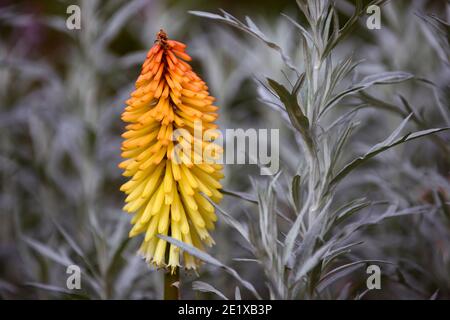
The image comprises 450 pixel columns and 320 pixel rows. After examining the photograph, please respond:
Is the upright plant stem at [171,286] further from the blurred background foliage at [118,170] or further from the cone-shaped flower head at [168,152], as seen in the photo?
the blurred background foliage at [118,170]

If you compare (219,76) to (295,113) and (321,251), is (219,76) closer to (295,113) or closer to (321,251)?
(295,113)

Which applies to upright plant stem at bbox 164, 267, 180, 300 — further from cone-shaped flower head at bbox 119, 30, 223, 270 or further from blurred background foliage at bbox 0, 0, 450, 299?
blurred background foliage at bbox 0, 0, 450, 299

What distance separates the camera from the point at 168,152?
1.85m

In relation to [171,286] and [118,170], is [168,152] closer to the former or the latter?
[171,286]

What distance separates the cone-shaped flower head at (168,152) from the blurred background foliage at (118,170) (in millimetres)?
464

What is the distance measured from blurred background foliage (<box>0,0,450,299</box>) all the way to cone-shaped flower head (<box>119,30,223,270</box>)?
0.46 m

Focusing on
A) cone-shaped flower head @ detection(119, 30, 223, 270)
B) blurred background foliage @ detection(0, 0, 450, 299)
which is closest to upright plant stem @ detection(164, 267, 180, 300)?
cone-shaped flower head @ detection(119, 30, 223, 270)

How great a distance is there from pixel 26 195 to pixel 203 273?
1.80 metres

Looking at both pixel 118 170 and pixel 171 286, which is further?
pixel 118 170

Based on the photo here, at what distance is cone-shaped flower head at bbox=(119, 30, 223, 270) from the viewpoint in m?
1.84

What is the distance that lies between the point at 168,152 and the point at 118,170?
214 centimetres

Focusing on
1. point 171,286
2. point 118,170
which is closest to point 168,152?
point 171,286

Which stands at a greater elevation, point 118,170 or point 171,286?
point 118,170
